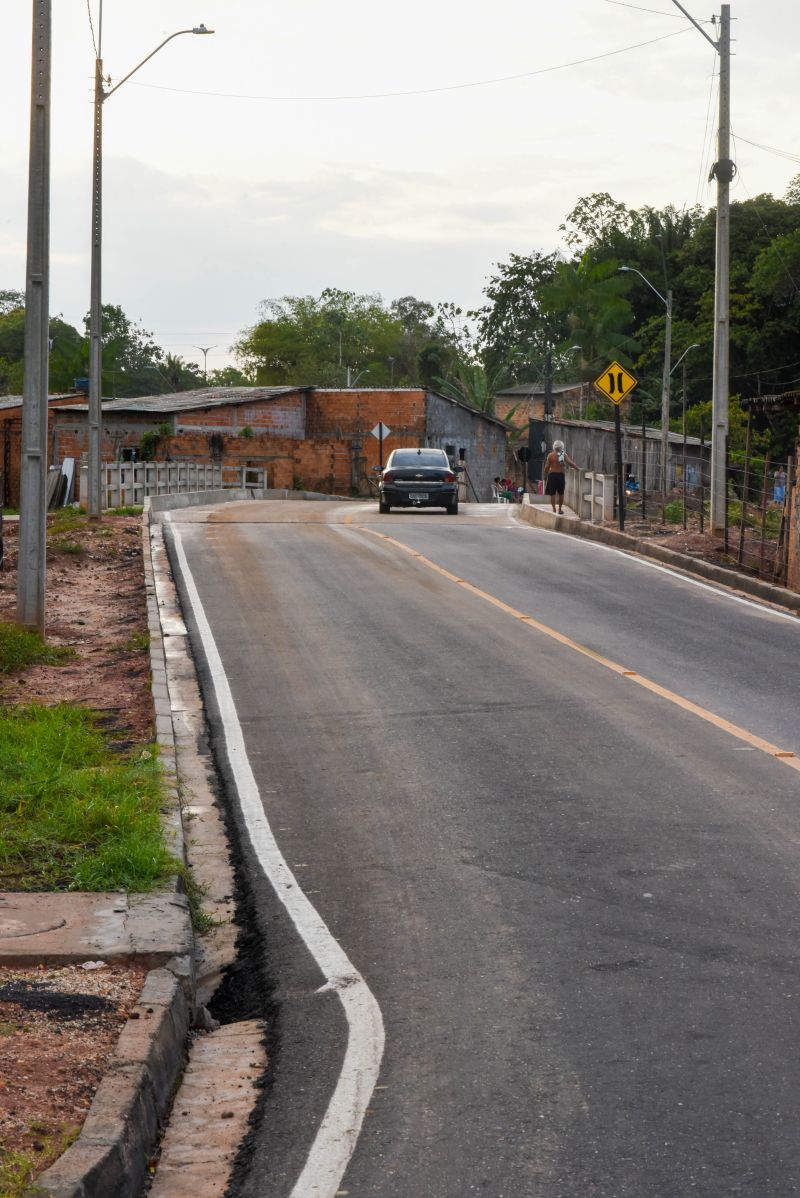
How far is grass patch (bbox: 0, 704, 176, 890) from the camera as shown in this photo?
738 cm

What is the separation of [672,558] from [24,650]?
40.0 feet

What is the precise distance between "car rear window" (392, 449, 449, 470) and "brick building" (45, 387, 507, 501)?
1002 inches

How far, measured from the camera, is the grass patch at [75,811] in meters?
7.38

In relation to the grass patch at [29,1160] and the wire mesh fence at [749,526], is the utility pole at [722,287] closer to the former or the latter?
the wire mesh fence at [749,526]

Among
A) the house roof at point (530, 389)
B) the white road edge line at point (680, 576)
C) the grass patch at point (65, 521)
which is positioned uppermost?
the house roof at point (530, 389)

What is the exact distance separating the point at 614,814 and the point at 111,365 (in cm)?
9674

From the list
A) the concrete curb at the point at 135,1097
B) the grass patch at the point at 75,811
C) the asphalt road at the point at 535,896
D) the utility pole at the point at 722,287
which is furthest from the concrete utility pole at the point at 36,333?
the utility pole at the point at 722,287

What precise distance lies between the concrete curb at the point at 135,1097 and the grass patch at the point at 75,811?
17.4 inches

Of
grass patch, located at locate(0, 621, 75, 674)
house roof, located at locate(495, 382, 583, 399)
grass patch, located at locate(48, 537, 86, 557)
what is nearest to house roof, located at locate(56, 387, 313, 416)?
house roof, located at locate(495, 382, 583, 399)

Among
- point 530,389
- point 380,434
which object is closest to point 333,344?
point 530,389

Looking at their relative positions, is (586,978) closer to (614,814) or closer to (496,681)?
(614,814)

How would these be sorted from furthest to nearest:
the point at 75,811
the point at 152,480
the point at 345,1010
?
the point at 152,480, the point at 75,811, the point at 345,1010

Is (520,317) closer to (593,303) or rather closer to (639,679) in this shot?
(593,303)

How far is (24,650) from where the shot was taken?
45.8 ft
